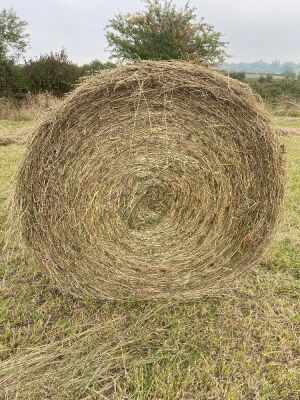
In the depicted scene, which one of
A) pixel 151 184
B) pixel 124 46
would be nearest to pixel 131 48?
pixel 124 46

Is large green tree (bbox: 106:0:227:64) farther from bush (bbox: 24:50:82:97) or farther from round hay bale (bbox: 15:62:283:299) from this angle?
round hay bale (bbox: 15:62:283:299)

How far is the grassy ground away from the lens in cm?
257

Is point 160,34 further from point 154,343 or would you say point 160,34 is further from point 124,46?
point 154,343

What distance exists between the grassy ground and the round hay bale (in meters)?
0.22

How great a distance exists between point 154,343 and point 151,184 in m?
1.15

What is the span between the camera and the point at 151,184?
3404mm

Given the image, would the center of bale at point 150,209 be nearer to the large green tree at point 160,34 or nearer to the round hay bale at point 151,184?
the round hay bale at point 151,184

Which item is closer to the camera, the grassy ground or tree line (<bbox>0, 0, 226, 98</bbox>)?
the grassy ground

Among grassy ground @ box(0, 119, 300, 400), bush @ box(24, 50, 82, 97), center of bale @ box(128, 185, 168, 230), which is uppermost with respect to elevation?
bush @ box(24, 50, 82, 97)

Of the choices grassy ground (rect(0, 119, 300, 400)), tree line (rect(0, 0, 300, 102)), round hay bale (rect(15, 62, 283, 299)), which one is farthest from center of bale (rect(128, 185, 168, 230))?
tree line (rect(0, 0, 300, 102))

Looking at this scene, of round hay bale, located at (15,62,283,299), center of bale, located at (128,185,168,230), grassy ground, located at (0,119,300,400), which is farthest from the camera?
center of bale, located at (128,185,168,230)

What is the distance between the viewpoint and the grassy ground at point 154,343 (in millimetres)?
2572

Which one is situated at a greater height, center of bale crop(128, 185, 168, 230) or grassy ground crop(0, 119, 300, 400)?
center of bale crop(128, 185, 168, 230)

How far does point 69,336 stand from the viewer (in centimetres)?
305
